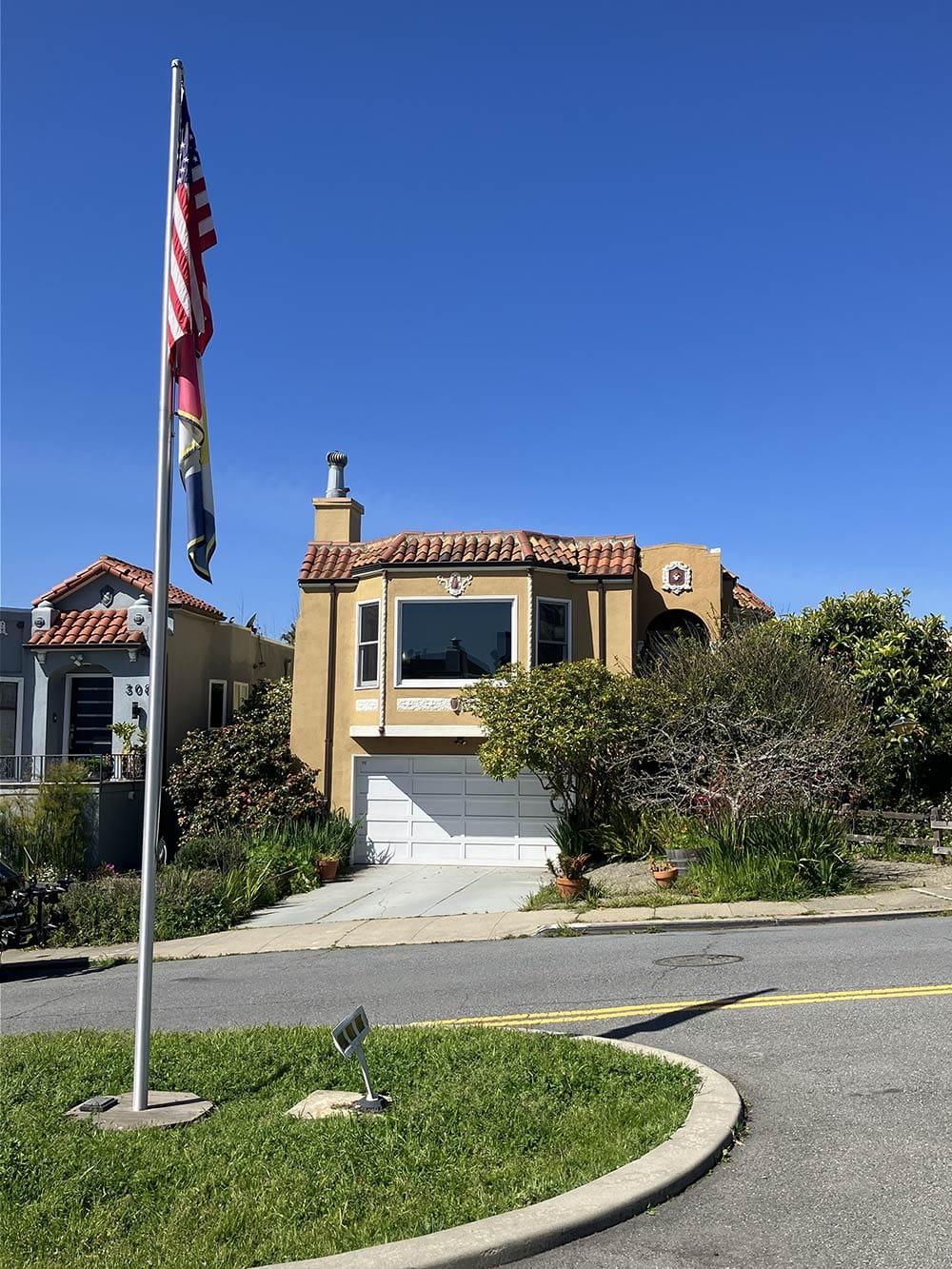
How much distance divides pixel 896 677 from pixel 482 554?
338 inches

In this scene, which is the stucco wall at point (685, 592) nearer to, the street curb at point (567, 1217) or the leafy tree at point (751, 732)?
the leafy tree at point (751, 732)

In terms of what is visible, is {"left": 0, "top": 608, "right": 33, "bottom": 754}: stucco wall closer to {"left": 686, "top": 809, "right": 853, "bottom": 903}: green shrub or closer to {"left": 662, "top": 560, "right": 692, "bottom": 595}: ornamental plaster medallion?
{"left": 662, "top": 560, "right": 692, "bottom": 595}: ornamental plaster medallion

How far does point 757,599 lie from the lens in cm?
2862

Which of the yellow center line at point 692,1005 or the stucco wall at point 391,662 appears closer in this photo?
the yellow center line at point 692,1005

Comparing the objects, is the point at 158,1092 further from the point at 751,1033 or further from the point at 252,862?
the point at 252,862

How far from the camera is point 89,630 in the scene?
24766 mm

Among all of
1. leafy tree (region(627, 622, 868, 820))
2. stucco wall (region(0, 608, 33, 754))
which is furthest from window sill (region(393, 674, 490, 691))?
stucco wall (region(0, 608, 33, 754))

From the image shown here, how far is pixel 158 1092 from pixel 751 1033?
4.17 meters

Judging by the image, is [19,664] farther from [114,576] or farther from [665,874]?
[665,874]

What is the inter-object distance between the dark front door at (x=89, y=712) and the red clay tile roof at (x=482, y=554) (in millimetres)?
5004

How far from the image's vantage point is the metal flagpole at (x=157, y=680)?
6805 mm

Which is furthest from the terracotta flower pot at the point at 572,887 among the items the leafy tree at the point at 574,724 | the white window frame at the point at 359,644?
the white window frame at the point at 359,644

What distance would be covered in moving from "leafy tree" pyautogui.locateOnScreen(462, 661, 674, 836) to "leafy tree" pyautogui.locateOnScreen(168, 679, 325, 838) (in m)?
4.82

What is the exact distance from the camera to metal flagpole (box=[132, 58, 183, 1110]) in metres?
6.80
